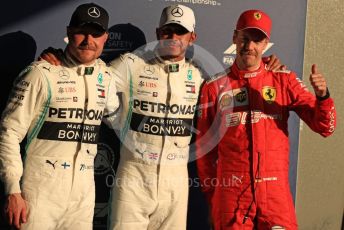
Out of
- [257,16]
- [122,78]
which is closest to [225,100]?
[257,16]

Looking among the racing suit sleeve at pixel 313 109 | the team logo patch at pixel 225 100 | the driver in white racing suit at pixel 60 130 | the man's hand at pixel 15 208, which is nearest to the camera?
the man's hand at pixel 15 208

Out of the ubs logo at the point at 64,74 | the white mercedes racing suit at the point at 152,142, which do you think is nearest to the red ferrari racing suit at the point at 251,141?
the white mercedes racing suit at the point at 152,142

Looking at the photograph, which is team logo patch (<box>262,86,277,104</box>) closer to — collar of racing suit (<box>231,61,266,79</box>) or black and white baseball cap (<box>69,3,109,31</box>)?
collar of racing suit (<box>231,61,266,79</box>)

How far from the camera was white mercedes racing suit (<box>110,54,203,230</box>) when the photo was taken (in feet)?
11.0

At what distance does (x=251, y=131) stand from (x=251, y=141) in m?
0.06

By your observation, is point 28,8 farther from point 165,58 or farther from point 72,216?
point 72,216

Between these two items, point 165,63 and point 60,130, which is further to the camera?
point 165,63

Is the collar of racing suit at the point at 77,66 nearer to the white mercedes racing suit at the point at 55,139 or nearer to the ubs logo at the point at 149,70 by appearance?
the white mercedes racing suit at the point at 55,139

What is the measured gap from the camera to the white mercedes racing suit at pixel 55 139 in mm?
2914

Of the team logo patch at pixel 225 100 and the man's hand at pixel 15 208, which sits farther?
the team logo patch at pixel 225 100

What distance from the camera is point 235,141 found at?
10.8ft

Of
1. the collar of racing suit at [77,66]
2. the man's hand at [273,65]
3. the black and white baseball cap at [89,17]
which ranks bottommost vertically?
the collar of racing suit at [77,66]

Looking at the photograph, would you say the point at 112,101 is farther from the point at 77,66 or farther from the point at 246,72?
the point at 246,72

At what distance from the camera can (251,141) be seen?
326 cm
